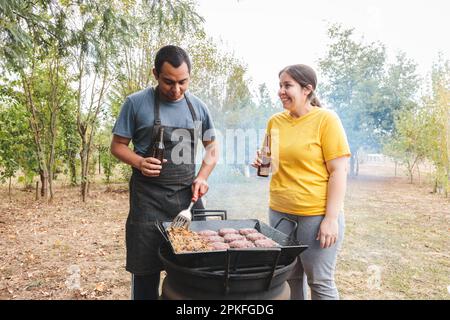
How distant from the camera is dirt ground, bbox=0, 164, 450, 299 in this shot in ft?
12.0

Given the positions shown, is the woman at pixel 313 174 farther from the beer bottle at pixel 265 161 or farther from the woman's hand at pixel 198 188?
the woman's hand at pixel 198 188

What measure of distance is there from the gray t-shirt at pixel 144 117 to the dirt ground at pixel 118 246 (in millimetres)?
2016

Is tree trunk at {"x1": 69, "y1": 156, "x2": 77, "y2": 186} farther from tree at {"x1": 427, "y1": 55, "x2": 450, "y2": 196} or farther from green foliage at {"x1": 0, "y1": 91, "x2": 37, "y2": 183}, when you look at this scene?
tree at {"x1": 427, "y1": 55, "x2": 450, "y2": 196}

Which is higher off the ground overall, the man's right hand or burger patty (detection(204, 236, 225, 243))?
the man's right hand

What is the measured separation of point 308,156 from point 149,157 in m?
0.84

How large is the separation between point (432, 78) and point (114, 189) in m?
8.74

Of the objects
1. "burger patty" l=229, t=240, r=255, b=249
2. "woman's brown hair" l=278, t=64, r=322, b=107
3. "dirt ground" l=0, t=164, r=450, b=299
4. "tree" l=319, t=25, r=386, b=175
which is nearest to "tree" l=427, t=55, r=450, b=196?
"dirt ground" l=0, t=164, r=450, b=299

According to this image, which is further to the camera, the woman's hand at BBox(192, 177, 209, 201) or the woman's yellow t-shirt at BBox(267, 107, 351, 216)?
the woman's hand at BBox(192, 177, 209, 201)

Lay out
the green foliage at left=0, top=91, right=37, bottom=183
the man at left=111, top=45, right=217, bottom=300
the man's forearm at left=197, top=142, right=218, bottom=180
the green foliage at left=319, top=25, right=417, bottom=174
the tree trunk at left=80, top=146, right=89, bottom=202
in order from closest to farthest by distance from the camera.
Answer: the man at left=111, top=45, right=217, bottom=300
the man's forearm at left=197, top=142, right=218, bottom=180
the green foliage at left=0, top=91, right=37, bottom=183
the tree trunk at left=80, top=146, right=89, bottom=202
the green foliage at left=319, top=25, right=417, bottom=174

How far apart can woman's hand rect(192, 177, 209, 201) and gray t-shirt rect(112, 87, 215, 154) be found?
314mm

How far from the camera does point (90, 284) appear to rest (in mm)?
3660

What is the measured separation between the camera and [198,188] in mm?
2047
